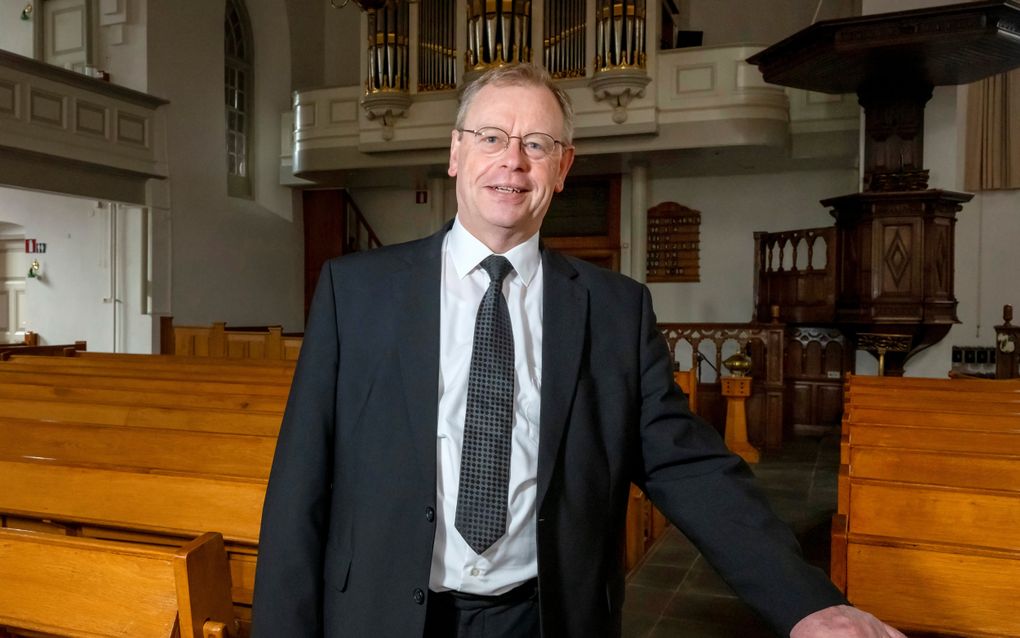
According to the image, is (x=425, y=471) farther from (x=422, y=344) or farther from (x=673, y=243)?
(x=673, y=243)

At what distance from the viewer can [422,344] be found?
1.28 metres

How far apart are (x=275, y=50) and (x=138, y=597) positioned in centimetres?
1050

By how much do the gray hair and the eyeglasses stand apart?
0.19 ft

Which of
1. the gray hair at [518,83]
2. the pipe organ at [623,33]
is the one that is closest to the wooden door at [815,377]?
the pipe organ at [623,33]

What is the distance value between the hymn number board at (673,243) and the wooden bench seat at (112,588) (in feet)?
29.7

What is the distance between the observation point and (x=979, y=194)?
872 centimetres

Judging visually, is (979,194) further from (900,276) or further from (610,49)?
(610,49)

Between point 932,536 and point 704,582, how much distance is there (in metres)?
1.91

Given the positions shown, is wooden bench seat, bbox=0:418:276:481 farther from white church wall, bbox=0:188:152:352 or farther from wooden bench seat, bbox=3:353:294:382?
white church wall, bbox=0:188:152:352

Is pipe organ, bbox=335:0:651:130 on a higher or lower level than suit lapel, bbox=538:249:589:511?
higher

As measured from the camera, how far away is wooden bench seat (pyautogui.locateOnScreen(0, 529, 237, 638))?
1.14 m

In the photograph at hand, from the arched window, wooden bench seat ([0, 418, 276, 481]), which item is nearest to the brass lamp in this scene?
wooden bench seat ([0, 418, 276, 481])

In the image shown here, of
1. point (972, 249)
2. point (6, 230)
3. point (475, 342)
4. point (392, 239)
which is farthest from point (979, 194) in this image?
point (6, 230)

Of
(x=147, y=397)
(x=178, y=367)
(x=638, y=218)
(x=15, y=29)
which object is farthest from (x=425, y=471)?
(x=15, y=29)
